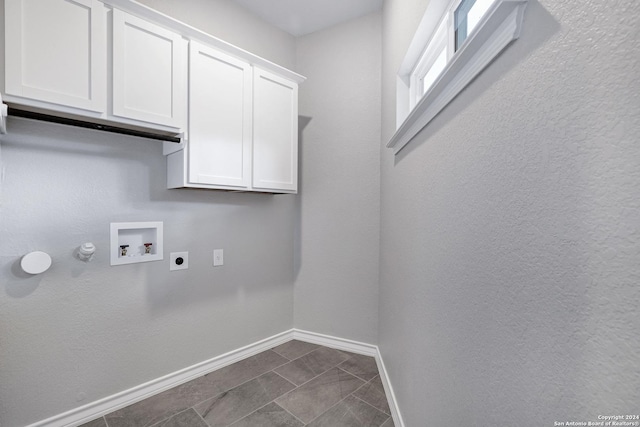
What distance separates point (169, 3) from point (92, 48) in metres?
0.76

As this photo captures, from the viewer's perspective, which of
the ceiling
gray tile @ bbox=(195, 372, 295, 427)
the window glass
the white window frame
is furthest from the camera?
the ceiling

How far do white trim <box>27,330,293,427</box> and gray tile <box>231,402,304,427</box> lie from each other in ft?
1.99

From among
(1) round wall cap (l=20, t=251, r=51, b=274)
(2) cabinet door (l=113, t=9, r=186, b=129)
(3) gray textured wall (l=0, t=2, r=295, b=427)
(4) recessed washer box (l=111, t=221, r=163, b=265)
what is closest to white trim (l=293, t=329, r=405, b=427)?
(3) gray textured wall (l=0, t=2, r=295, b=427)

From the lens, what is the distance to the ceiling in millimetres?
2316

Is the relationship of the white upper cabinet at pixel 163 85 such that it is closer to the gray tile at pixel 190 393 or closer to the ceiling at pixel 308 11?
the ceiling at pixel 308 11

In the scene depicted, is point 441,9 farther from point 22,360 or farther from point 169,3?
point 22,360

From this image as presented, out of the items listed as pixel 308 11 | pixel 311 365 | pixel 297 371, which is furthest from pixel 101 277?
pixel 308 11

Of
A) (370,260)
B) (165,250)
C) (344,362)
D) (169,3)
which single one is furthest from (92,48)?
(344,362)

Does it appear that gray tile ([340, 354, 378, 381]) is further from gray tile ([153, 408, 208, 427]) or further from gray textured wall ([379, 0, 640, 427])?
gray textured wall ([379, 0, 640, 427])

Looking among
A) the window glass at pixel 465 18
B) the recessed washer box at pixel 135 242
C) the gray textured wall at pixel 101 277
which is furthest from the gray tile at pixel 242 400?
the window glass at pixel 465 18

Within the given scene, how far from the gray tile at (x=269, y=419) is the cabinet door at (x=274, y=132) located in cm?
143

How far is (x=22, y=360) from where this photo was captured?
4.86 ft

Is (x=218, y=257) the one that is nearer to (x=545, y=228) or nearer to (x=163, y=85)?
(x=163, y=85)

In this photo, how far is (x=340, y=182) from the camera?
256 cm
